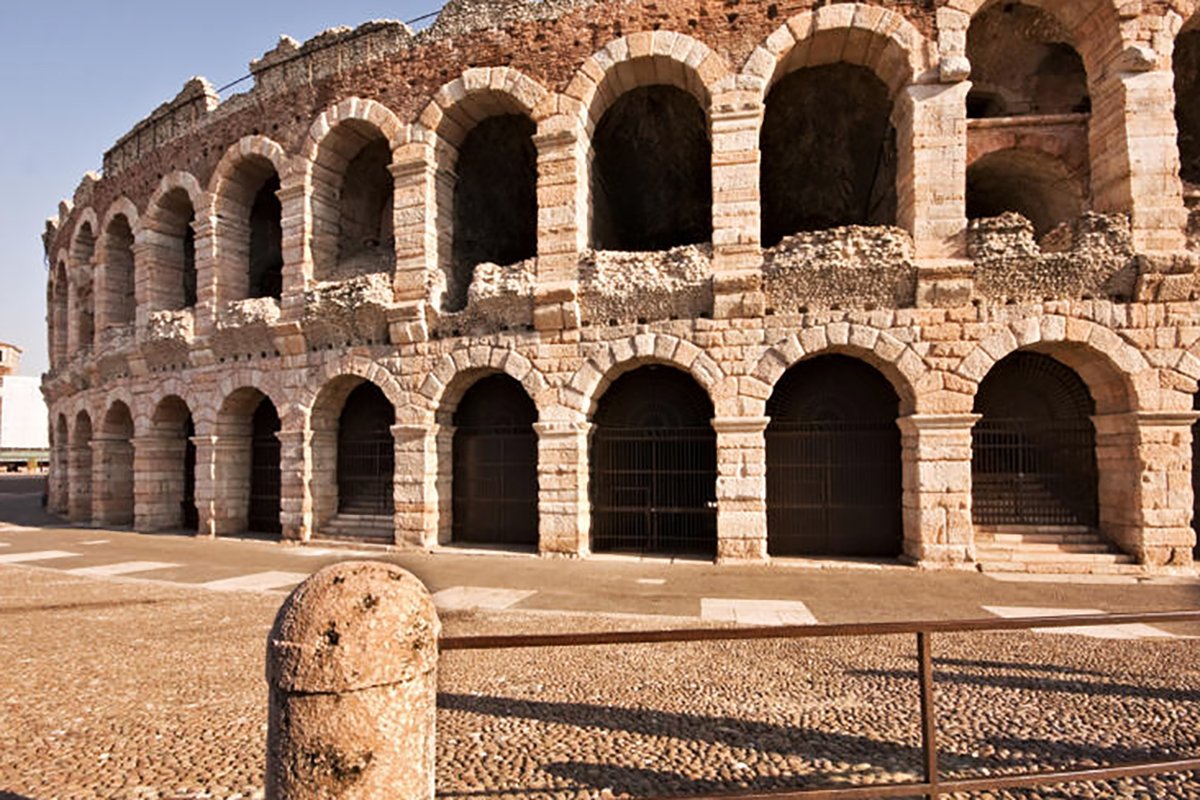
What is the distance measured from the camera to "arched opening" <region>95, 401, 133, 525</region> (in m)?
16.4

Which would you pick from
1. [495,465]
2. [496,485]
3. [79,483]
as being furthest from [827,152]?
[79,483]

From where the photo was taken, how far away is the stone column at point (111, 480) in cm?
1639

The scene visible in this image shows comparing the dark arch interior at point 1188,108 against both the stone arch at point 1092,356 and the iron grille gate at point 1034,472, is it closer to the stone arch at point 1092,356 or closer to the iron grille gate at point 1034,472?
the stone arch at point 1092,356

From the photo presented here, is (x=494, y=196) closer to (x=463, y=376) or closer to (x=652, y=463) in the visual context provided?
(x=463, y=376)

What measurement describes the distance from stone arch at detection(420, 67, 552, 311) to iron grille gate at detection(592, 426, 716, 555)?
4399mm

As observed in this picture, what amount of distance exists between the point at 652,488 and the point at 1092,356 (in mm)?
7382

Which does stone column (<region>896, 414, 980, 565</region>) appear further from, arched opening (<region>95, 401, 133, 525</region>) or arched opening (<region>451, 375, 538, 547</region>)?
arched opening (<region>95, 401, 133, 525</region>)

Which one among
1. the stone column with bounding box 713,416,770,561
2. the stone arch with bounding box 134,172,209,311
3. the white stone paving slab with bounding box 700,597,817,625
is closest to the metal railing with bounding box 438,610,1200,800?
the white stone paving slab with bounding box 700,597,817,625

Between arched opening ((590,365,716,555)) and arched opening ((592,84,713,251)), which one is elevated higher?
arched opening ((592,84,713,251))

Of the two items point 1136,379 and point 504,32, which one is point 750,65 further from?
point 1136,379

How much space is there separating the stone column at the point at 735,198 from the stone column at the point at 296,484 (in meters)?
8.79

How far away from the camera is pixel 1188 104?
38.3 ft

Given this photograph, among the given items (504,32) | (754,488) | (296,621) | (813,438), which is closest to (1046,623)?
(296,621)

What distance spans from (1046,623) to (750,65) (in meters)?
9.98
